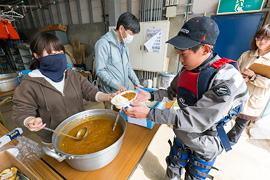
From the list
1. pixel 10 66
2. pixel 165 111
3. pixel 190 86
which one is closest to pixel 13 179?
pixel 165 111

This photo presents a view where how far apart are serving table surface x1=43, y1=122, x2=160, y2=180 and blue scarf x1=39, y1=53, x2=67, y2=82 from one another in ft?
2.45

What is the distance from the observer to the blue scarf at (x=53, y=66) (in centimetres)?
111

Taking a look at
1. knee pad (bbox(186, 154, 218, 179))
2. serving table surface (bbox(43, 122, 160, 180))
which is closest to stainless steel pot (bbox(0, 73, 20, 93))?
serving table surface (bbox(43, 122, 160, 180))

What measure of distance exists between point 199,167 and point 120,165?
93 centimetres

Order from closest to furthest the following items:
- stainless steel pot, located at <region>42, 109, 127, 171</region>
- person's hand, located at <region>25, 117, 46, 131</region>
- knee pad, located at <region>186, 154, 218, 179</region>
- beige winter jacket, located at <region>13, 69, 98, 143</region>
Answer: stainless steel pot, located at <region>42, 109, 127, 171</region>, person's hand, located at <region>25, 117, 46, 131</region>, beige winter jacket, located at <region>13, 69, 98, 143</region>, knee pad, located at <region>186, 154, 218, 179</region>

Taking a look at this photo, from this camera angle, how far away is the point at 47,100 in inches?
45.6

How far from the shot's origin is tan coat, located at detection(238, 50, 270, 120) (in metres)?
1.89

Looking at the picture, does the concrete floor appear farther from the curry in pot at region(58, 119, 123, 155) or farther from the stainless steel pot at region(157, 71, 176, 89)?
the curry in pot at region(58, 119, 123, 155)

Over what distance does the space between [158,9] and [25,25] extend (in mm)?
9000

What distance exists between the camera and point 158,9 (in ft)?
11.1

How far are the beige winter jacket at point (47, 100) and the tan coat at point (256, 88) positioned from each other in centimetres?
264

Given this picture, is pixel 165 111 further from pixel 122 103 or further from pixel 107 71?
pixel 107 71

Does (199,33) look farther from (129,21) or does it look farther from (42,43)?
(42,43)

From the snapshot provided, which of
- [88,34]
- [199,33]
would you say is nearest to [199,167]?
[199,33]
